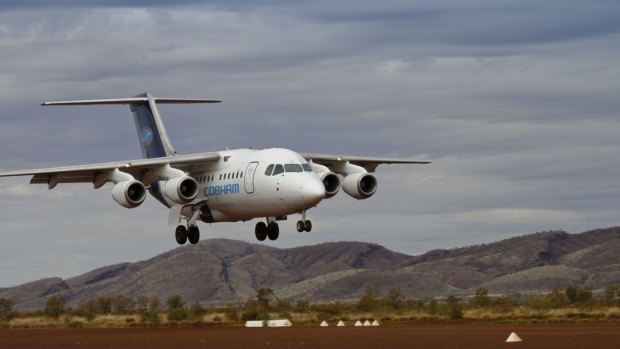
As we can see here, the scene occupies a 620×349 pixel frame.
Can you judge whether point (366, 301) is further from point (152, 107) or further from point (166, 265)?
point (166, 265)

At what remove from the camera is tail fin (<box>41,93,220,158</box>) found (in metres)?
56.8

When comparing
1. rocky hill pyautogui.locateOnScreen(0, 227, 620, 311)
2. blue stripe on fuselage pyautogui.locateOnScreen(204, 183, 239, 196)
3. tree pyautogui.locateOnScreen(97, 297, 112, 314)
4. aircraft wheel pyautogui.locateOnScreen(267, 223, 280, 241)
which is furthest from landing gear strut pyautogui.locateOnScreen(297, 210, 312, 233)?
rocky hill pyautogui.locateOnScreen(0, 227, 620, 311)

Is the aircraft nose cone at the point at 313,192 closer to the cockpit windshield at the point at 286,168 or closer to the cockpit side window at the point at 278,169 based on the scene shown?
the cockpit windshield at the point at 286,168

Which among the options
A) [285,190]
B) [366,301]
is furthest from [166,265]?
[285,190]

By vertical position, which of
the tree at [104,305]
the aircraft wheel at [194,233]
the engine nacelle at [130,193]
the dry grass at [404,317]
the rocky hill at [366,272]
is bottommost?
the dry grass at [404,317]

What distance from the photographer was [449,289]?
154 m

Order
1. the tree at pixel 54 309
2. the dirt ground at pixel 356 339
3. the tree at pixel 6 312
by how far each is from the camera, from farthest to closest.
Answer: the tree at pixel 54 309 → the tree at pixel 6 312 → the dirt ground at pixel 356 339

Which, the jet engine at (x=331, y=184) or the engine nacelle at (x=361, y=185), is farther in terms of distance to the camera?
the engine nacelle at (x=361, y=185)

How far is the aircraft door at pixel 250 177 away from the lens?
48.2 metres

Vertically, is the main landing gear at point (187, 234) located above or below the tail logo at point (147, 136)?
below

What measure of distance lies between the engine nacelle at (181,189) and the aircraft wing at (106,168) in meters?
1.44

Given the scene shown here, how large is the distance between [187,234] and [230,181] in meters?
3.39

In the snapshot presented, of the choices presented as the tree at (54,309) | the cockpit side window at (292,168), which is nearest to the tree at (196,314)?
the tree at (54,309)

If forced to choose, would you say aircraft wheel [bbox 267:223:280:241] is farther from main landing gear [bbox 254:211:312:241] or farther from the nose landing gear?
the nose landing gear
